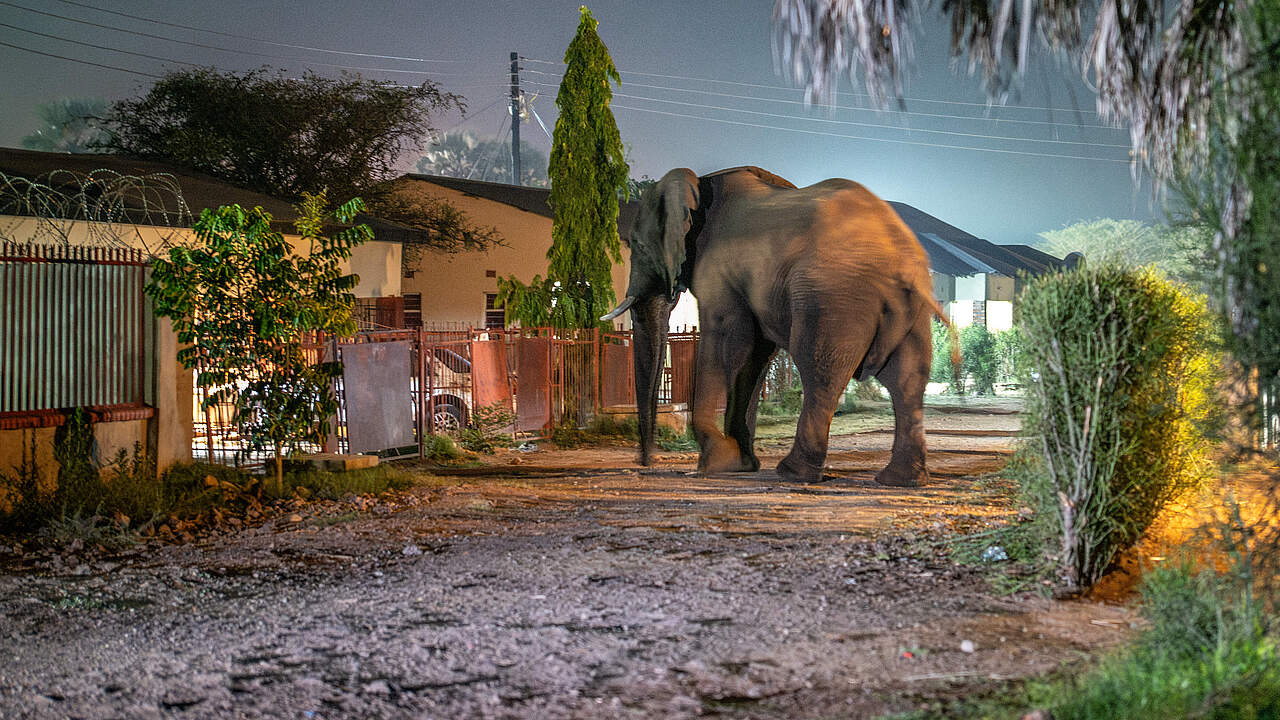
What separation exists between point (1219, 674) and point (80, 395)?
30.5ft

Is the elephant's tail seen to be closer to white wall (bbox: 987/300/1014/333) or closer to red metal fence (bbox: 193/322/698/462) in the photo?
red metal fence (bbox: 193/322/698/462)

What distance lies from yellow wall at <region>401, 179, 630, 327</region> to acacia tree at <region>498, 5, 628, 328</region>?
36.3 ft

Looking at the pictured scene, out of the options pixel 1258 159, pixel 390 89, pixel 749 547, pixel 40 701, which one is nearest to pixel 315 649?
pixel 40 701

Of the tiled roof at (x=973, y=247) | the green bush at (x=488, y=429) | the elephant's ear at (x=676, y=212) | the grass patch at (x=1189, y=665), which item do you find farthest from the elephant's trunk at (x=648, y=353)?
the tiled roof at (x=973, y=247)

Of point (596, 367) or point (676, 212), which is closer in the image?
point (676, 212)

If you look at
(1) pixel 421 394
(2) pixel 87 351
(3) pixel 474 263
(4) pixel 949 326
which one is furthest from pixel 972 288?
(2) pixel 87 351

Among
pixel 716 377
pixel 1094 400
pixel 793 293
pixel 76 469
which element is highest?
pixel 793 293

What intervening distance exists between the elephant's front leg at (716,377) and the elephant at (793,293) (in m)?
0.01

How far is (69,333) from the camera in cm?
955

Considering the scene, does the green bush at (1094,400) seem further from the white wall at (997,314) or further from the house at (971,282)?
the white wall at (997,314)

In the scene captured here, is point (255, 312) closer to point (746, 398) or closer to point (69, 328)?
point (69, 328)

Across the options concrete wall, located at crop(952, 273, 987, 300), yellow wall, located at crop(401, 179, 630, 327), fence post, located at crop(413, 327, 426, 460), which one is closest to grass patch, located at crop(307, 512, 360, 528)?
fence post, located at crop(413, 327, 426, 460)

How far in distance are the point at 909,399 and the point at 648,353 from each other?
3.61 meters

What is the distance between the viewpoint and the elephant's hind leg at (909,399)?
1052 centimetres
